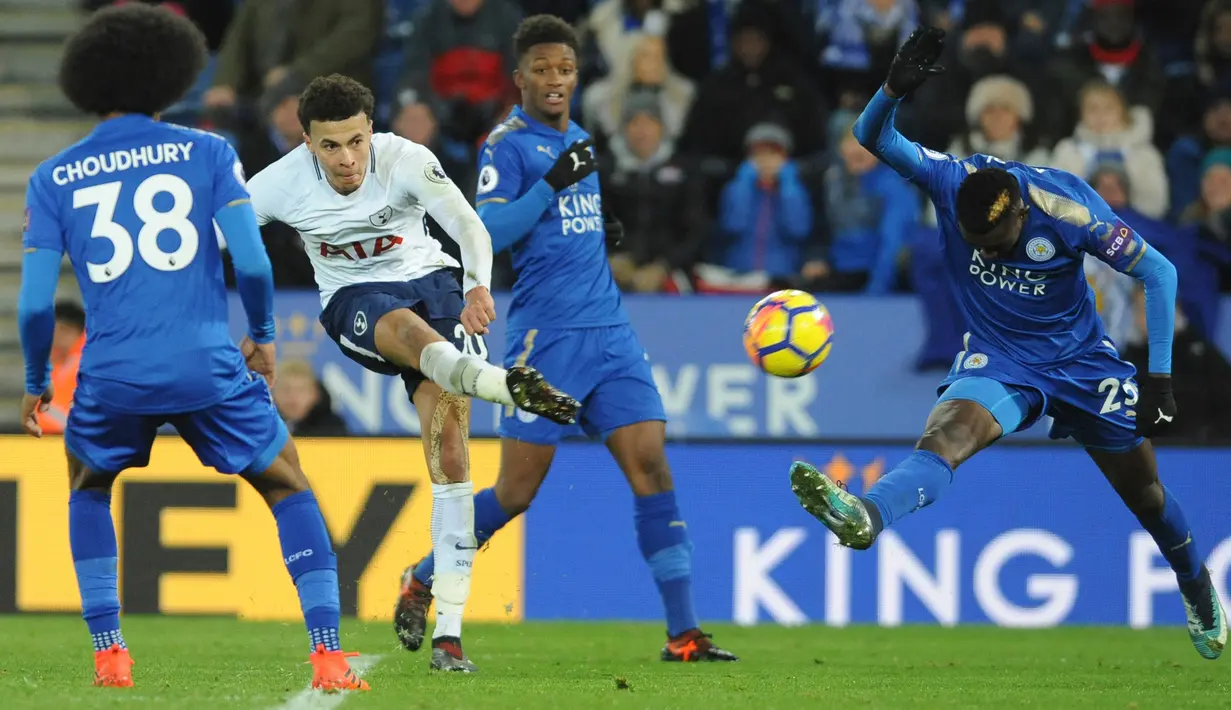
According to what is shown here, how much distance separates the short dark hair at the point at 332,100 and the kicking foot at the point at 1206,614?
390cm

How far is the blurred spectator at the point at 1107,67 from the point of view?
13.3 m

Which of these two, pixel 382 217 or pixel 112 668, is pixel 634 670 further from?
pixel 112 668

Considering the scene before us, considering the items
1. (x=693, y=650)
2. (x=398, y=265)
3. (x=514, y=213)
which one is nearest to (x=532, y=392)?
(x=398, y=265)

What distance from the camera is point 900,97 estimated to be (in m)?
6.98

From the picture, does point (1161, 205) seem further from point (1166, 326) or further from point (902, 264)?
point (1166, 326)

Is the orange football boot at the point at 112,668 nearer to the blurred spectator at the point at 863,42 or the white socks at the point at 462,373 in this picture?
the white socks at the point at 462,373

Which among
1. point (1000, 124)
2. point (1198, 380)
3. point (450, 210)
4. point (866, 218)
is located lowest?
point (1198, 380)

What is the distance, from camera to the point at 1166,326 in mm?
7098

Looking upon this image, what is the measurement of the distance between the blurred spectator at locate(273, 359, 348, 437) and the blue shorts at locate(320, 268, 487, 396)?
14.5 ft

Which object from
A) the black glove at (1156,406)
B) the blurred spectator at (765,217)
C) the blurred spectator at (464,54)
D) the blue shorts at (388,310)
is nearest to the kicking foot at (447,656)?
the blue shorts at (388,310)

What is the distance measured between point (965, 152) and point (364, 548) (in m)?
5.13

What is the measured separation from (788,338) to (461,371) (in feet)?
5.28

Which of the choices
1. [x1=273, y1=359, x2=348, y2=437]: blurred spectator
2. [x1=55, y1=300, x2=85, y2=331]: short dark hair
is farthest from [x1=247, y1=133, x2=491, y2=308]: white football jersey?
[x1=55, y1=300, x2=85, y2=331]: short dark hair

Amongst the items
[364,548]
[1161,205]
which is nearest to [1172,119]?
[1161,205]
